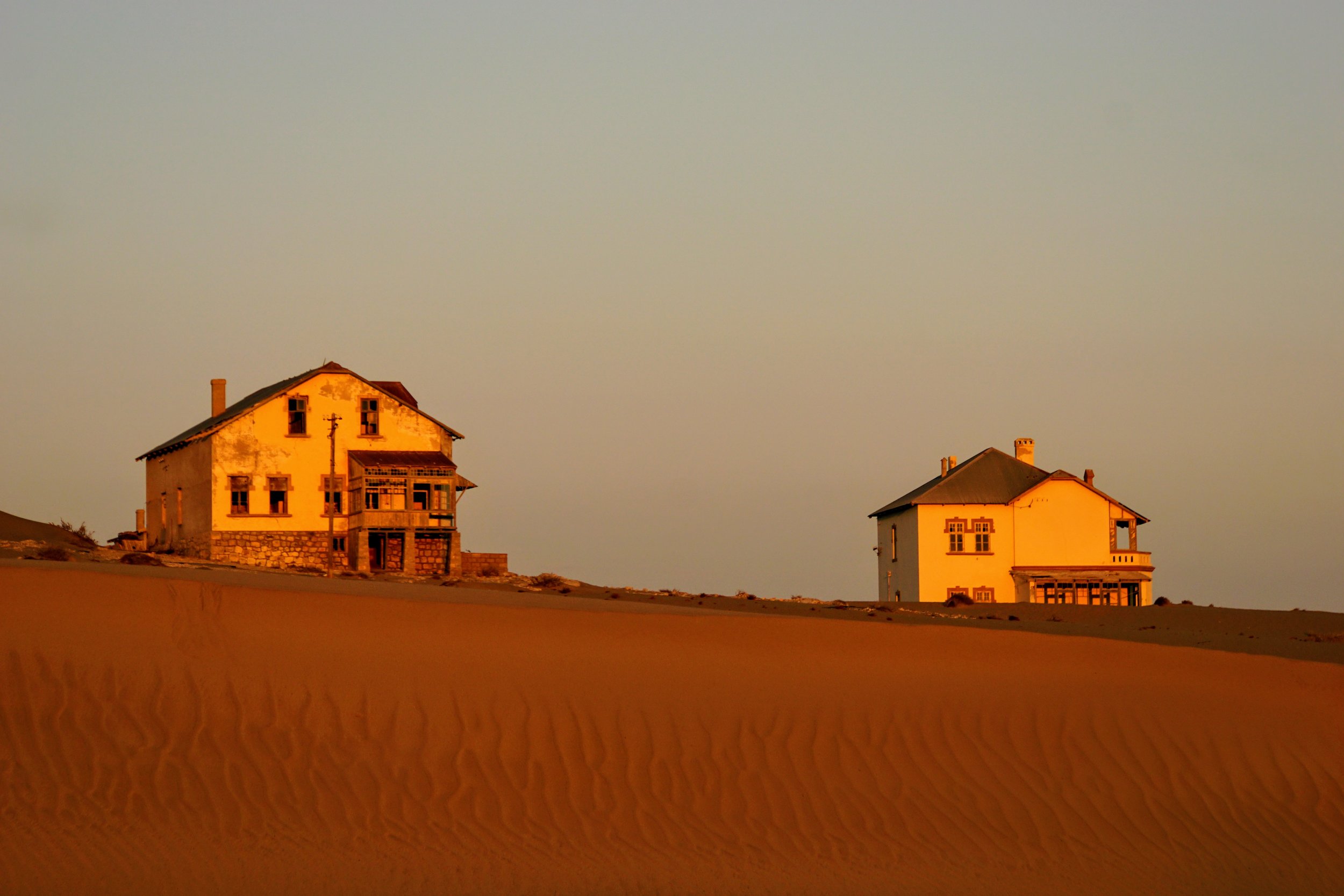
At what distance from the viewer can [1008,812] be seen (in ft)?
43.3

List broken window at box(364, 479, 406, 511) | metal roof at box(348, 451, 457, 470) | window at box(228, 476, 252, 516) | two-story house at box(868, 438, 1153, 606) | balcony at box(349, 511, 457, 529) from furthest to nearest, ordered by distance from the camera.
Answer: two-story house at box(868, 438, 1153, 606)
metal roof at box(348, 451, 457, 470)
broken window at box(364, 479, 406, 511)
balcony at box(349, 511, 457, 529)
window at box(228, 476, 252, 516)

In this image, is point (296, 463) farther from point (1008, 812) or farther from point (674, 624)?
point (1008, 812)

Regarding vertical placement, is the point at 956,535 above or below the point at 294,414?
below

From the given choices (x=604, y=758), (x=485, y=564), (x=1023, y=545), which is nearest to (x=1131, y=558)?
(x=1023, y=545)

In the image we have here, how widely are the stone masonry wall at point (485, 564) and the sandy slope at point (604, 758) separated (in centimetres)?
2858

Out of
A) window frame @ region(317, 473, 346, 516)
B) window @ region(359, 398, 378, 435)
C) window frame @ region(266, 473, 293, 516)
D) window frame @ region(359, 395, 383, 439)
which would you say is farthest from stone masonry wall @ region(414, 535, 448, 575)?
window frame @ region(266, 473, 293, 516)

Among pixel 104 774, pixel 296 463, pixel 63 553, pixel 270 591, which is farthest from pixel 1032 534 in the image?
pixel 104 774

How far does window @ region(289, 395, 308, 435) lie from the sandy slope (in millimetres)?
31155

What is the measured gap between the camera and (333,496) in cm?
4756

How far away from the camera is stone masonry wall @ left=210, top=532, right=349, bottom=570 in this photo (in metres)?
45.8

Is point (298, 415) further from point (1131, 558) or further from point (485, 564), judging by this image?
point (1131, 558)

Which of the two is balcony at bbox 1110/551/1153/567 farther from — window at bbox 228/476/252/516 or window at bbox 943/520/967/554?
window at bbox 228/476/252/516

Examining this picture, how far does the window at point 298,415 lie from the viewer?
1876 inches

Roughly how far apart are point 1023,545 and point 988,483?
2635 mm
